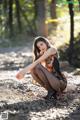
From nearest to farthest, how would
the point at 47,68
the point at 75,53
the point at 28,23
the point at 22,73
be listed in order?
the point at 22,73 < the point at 47,68 < the point at 75,53 < the point at 28,23

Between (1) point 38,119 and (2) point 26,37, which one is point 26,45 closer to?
(2) point 26,37

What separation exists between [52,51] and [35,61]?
28 cm

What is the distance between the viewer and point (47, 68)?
6758mm

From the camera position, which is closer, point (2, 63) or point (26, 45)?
point (2, 63)

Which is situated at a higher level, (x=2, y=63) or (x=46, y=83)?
(x=46, y=83)

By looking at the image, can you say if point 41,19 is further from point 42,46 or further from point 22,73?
point 22,73

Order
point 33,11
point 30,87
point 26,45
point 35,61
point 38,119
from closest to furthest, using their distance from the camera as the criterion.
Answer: point 38,119, point 35,61, point 30,87, point 26,45, point 33,11

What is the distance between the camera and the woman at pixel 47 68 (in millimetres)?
6598

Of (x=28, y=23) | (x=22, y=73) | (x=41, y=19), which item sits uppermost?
(x=22, y=73)

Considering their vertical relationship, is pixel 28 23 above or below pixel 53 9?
below

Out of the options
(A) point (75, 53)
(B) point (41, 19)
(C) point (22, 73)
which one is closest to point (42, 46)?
(C) point (22, 73)

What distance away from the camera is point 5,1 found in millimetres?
21844

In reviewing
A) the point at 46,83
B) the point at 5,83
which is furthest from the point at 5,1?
the point at 46,83

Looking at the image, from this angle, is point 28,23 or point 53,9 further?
point 53,9
